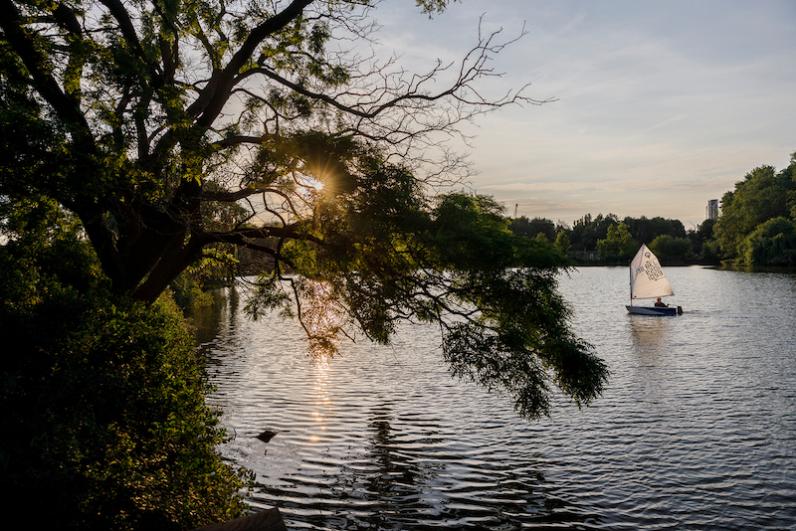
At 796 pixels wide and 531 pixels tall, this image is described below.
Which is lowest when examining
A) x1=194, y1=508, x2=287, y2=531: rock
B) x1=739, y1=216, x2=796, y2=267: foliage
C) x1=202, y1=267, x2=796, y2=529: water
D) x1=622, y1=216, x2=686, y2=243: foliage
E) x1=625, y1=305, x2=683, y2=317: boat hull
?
x1=202, y1=267, x2=796, y2=529: water

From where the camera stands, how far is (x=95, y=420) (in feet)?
31.1

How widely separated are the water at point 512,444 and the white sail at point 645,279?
2130cm

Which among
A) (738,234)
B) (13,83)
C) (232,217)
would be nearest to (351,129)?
(232,217)

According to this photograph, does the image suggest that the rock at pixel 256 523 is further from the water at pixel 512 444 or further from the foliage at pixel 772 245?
the foliage at pixel 772 245

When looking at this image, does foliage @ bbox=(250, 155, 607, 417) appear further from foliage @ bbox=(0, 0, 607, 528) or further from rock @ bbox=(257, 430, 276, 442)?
rock @ bbox=(257, 430, 276, 442)

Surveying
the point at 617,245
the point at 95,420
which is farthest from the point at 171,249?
the point at 617,245

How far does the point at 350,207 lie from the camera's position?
1216cm

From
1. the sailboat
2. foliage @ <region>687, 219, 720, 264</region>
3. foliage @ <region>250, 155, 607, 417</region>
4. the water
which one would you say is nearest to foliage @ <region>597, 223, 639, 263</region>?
foliage @ <region>687, 219, 720, 264</region>

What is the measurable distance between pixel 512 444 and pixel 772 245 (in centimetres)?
11243

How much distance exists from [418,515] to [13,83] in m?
12.4

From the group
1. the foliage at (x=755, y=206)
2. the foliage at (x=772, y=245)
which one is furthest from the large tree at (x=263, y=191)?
the foliage at (x=755, y=206)

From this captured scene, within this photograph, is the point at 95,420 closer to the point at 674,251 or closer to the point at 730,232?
the point at 730,232

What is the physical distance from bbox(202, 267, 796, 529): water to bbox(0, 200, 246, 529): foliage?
165 inches

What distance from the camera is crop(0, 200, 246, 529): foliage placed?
8.60m
